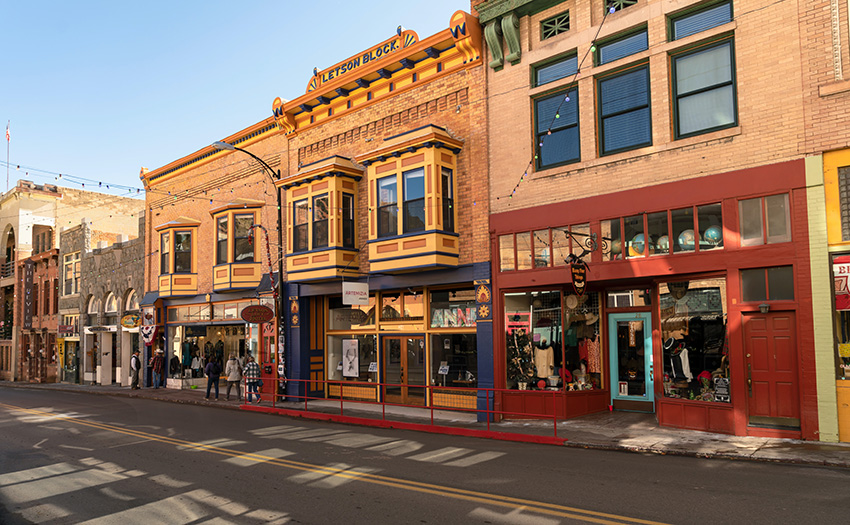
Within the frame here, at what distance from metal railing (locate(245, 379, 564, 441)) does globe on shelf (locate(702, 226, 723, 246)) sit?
4.53 m

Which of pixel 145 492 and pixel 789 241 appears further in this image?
pixel 789 241

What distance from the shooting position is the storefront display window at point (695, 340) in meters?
12.6

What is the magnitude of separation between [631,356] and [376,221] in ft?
27.1

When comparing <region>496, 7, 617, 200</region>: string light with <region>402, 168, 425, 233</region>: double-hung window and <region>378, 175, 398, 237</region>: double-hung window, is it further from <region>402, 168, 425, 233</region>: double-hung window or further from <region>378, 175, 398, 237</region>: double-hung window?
<region>378, 175, 398, 237</region>: double-hung window

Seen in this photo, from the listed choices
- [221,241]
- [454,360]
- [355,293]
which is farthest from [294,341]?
[454,360]

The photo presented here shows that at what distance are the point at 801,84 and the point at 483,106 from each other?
781 centimetres

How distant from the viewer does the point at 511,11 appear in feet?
53.6

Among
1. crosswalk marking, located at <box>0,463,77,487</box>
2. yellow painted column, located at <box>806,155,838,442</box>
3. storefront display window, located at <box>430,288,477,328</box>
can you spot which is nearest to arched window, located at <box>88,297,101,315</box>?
storefront display window, located at <box>430,288,477,328</box>

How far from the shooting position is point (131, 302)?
3262 centimetres

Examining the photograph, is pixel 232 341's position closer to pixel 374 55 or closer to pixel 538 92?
pixel 374 55

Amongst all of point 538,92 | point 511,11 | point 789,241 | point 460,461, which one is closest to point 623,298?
point 789,241

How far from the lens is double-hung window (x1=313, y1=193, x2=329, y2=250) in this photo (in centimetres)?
2028

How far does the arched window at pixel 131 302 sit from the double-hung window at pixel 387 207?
19.3 meters

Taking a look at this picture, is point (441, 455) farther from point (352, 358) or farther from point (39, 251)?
point (39, 251)
